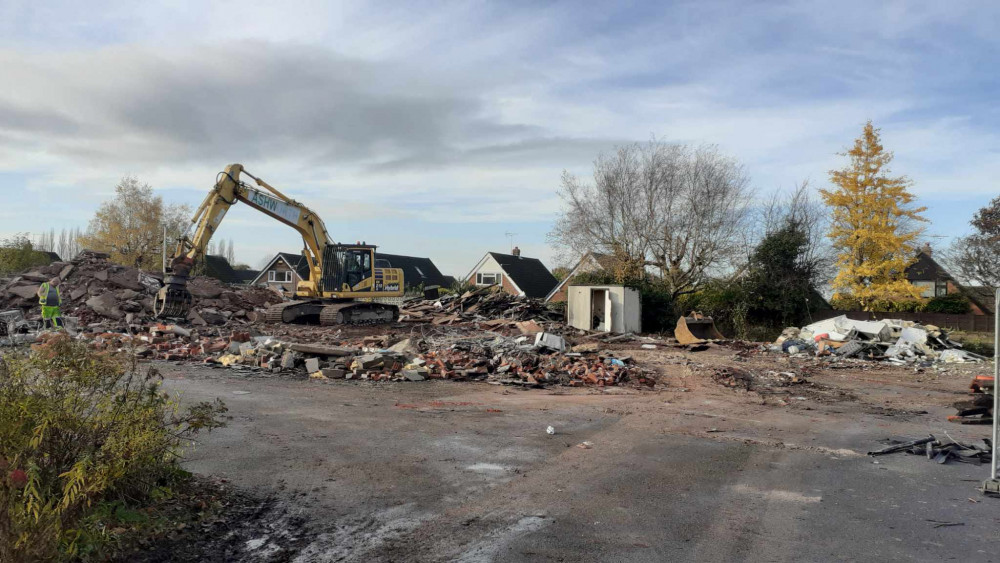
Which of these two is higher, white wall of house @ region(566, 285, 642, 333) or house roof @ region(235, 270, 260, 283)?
house roof @ region(235, 270, 260, 283)

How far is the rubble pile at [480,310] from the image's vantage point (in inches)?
1184

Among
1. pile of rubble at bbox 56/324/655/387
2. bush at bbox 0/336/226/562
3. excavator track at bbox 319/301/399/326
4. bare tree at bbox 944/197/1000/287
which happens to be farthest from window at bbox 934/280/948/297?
bush at bbox 0/336/226/562

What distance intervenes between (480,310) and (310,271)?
9137 mm

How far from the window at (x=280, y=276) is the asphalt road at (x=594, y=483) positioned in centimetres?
4965

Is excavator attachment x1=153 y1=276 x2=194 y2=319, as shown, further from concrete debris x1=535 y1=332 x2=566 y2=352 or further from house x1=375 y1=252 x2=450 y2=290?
house x1=375 y1=252 x2=450 y2=290

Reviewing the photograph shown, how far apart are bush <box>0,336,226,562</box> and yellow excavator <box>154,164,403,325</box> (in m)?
15.8

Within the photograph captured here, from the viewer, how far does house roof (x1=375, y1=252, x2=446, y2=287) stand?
59.6 metres

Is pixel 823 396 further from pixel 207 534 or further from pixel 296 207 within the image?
pixel 296 207

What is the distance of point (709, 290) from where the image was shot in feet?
108

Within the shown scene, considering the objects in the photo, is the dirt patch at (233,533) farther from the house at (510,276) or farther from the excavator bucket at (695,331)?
the house at (510,276)

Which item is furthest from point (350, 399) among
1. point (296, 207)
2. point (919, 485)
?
point (296, 207)

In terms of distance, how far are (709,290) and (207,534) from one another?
30.8 metres

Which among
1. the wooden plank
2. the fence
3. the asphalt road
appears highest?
the fence

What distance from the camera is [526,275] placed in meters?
51.6
